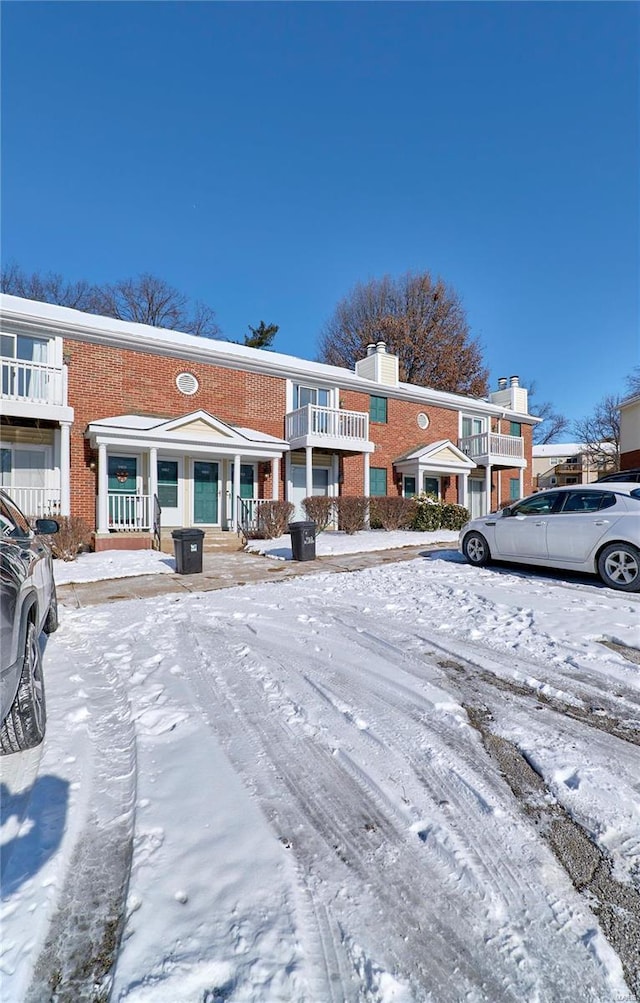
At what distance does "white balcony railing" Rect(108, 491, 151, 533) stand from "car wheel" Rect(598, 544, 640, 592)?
10.7 metres

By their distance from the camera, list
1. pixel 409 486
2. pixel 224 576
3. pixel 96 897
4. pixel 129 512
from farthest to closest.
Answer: pixel 409 486 < pixel 129 512 < pixel 224 576 < pixel 96 897

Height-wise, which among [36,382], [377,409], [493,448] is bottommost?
[493,448]

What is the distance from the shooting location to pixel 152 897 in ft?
5.42

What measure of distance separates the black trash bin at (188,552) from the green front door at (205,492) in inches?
214

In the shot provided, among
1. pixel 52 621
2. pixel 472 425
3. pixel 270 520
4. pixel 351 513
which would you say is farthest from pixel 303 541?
pixel 472 425

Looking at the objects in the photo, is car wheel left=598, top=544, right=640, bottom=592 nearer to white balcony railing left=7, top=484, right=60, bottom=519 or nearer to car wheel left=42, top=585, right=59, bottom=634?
car wheel left=42, top=585, right=59, bottom=634

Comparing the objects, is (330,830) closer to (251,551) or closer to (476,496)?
(251,551)

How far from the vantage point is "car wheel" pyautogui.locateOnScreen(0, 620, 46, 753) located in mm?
2518

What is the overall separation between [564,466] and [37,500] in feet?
184

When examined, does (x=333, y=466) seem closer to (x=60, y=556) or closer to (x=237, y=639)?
(x=60, y=556)

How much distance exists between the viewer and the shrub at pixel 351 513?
13.9m

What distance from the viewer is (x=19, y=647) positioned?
249 centimetres

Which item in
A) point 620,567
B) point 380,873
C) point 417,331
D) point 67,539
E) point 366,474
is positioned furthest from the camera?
point 417,331

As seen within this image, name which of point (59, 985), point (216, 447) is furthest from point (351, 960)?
point (216, 447)
